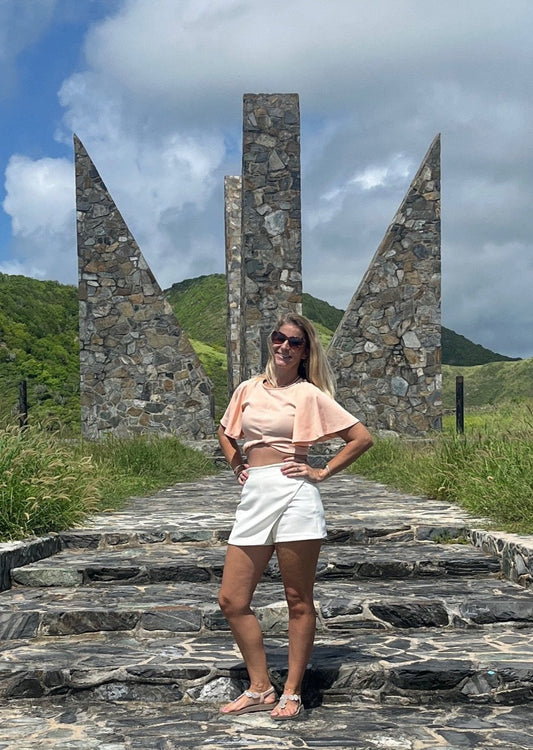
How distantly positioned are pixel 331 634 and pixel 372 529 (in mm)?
1907

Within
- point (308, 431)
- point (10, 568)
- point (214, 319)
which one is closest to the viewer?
point (308, 431)

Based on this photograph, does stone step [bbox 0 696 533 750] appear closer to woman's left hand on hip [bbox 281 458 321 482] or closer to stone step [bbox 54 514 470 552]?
woman's left hand on hip [bbox 281 458 321 482]

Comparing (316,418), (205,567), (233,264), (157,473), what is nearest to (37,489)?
(205,567)

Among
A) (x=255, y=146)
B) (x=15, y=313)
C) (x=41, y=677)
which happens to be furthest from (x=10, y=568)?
(x=15, y=313)

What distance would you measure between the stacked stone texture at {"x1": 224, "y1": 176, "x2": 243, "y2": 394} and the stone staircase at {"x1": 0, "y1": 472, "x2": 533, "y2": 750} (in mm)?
9821

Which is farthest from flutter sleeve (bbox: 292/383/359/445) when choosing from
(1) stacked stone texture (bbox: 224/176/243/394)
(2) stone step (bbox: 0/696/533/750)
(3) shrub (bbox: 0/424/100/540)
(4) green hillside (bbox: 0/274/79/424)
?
(4) green hillside (bbox: 0/274/79/424)

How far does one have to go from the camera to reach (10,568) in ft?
20.5

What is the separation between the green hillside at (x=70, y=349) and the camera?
22281 millimetres

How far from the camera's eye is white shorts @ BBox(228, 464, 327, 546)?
13.0 feet

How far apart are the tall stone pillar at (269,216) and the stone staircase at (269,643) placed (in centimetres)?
668

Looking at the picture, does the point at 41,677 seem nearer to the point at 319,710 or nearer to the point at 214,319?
the point at 319,710

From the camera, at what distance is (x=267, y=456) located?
13.4 feet

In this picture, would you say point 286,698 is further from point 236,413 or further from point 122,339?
point 122,339

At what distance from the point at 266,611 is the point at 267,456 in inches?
66.3
